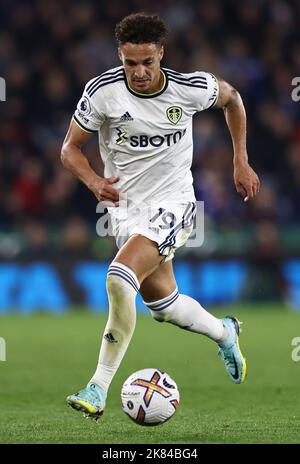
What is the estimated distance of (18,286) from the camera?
13.5 metres

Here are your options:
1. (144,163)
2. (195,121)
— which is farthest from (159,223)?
(195,121)

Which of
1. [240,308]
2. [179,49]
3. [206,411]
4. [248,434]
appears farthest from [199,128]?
[248,434]

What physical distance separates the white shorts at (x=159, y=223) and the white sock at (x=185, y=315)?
294 millimetres

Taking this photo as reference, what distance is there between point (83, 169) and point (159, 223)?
53 cm

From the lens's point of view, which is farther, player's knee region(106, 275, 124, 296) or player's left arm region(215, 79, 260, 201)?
player's left arm region(215, 79, 260, 201)

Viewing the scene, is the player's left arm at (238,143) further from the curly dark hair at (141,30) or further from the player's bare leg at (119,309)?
the player's bare leg at (119,309)

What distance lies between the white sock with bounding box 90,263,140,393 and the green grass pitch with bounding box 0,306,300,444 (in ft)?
0.95

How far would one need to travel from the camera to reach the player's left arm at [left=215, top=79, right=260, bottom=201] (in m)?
6.20

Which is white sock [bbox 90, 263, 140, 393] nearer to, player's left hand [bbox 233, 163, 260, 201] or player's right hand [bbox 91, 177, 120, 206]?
player's right hand [bbox 91, 177, 120, 206]

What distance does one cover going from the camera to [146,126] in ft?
19.9

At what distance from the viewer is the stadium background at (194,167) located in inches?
532

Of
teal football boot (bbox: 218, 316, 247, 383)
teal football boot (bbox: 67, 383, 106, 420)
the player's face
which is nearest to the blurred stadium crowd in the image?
teal football boot (bbox: 218, 316, 247, 383)

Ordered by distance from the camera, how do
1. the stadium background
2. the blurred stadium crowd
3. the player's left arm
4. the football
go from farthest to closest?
the blurred stadium crowd < the stadium background < the player's left arm < the football
